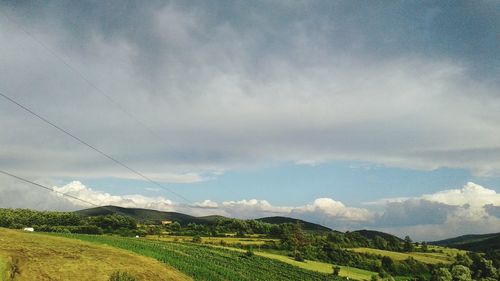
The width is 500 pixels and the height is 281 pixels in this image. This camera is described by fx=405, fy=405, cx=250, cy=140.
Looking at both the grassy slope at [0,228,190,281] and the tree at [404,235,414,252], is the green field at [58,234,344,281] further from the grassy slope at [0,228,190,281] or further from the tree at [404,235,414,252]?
the tree at [404,235,414,252]

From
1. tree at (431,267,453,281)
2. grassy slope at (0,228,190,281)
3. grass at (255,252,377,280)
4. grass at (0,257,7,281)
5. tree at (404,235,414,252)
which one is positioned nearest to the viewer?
grass at (0,257,7,281)

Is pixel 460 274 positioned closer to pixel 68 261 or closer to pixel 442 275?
pixel 442 275

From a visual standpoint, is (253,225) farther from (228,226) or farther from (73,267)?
(73,267)

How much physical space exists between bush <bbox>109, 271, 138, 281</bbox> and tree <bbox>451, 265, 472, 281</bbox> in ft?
347

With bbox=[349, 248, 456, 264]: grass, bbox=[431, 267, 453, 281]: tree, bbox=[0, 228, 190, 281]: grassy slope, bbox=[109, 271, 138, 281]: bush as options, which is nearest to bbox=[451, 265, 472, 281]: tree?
bbox=[431, 267, 453, 281]: tree

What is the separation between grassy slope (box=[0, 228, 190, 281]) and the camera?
32734mm

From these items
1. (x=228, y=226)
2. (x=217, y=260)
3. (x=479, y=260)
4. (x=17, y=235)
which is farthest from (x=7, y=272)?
(x=228, y=226)

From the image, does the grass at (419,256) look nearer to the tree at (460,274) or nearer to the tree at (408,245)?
the tree at (408,245)

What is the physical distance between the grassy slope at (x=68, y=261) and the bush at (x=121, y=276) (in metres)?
0.99

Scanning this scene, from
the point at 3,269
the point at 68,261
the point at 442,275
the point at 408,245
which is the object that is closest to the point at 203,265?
the point at 68,261

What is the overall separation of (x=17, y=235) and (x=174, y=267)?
17.6 m

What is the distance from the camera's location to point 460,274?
118 m

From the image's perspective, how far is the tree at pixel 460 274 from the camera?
373 ft

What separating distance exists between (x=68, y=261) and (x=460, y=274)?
115967 mm
